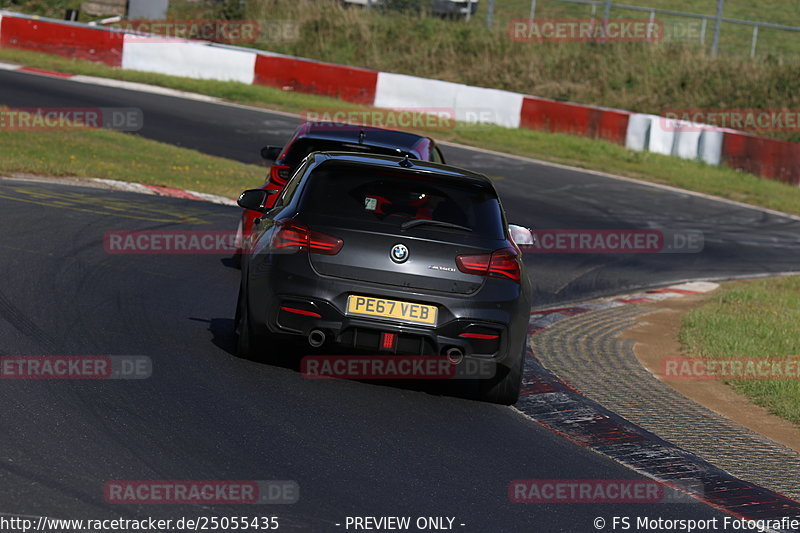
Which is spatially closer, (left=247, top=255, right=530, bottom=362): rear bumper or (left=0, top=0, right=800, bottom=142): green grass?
(left=247, top=255, right=530, bottom=362): rear bumper

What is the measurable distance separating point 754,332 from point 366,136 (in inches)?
Result: 168

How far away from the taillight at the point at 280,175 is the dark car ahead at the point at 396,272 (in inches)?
154

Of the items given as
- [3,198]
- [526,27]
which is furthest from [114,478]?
[526,27]

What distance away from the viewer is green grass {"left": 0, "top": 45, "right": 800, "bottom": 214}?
25109 mm

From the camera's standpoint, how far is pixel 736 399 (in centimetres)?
906

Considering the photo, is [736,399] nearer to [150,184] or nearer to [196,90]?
[150,184]

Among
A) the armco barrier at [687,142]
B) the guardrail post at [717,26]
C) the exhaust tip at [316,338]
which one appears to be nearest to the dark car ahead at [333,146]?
the exhaust tip at [316,338]

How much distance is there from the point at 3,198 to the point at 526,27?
27.6 meters

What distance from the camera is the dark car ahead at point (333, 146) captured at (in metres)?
11.4

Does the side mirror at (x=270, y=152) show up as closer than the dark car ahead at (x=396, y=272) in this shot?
No

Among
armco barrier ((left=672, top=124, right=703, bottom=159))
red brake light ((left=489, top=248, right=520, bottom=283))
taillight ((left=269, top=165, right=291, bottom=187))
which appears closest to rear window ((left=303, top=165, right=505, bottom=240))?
red brake light ((left=489, top=248, right=520, bottom=283))

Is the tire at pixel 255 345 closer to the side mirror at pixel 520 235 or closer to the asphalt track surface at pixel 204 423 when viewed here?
the asphalt track surface at pixel 204 423

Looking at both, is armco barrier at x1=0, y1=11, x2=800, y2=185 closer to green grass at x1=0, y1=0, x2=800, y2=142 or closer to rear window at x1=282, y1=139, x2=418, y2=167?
green grass at x1=0, y1=0, x2=800, y2=142

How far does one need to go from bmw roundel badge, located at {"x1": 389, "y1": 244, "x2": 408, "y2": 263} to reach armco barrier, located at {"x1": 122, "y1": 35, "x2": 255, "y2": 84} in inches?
1072
